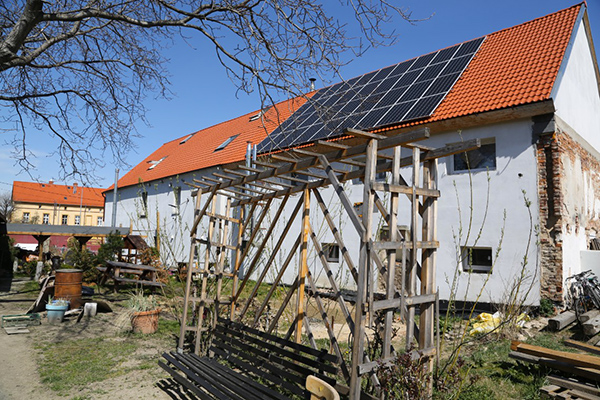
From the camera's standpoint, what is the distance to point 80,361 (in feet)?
22.0

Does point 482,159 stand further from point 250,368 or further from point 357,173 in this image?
point 250,368

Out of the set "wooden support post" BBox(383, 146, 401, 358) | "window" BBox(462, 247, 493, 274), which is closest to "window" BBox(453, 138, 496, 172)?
"window" BBox(462, 247, 493, 274)

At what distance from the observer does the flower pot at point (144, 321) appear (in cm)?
846

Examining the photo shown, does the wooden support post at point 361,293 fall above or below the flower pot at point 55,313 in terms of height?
above

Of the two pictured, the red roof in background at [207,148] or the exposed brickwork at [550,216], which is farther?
the red roof in background at [207,148]

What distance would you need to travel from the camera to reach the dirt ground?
5.37 meters

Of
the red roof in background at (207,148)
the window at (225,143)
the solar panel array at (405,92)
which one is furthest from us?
the window at (225,143)

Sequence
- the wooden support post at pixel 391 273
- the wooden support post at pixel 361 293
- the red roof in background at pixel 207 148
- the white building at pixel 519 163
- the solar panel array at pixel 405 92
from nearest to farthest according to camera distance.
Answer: the wooden support post at pixel 361 293, the wooden support post at pixel 391 273, the white building at pixel 519 163, the solar panel array at pixel 405 92, the red roof in background at pixel 207 148

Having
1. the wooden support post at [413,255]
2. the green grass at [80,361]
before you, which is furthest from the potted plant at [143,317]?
the wooden support post at [413,255]

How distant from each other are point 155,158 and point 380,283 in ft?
72.3

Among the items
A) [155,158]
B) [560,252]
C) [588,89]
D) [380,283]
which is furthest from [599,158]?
[155,158]

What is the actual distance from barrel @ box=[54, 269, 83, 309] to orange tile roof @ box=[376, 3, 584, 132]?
8938mm

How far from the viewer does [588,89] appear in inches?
510

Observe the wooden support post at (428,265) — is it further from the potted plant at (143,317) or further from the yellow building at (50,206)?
the yellow building at (50,206)
